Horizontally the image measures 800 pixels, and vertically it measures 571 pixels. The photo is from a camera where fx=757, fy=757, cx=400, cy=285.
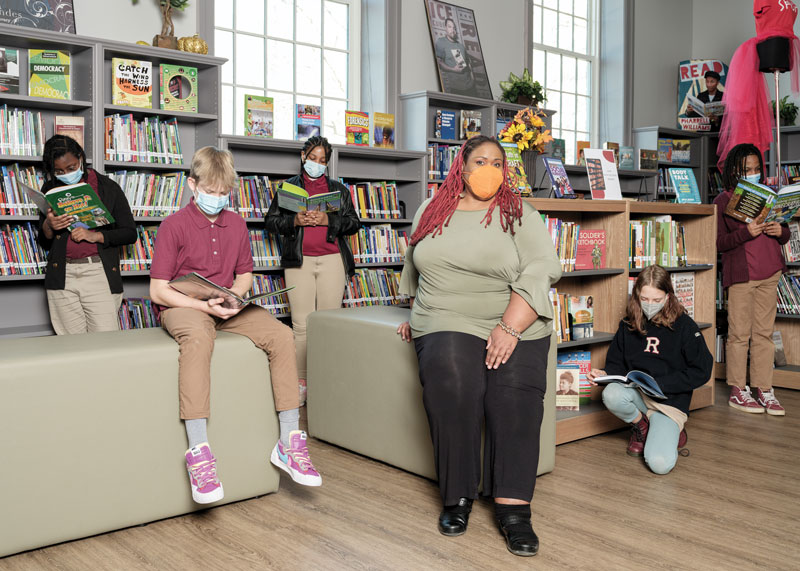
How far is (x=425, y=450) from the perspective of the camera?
289 centimetres

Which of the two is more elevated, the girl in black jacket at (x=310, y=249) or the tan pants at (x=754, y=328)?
the girl in black jacket at (x=310, y=249)

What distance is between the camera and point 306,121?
515 cm

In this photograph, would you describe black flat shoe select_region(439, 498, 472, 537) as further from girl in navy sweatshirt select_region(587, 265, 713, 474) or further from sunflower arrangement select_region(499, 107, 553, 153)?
sunflower arrangement select_region(499, 107, 553, 153)

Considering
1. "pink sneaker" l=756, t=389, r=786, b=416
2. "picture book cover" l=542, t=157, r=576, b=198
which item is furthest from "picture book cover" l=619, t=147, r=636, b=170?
"picture book cover" l=542, t=157, r=576, b=198

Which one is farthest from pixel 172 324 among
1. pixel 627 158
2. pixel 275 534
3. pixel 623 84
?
pixel 623 84

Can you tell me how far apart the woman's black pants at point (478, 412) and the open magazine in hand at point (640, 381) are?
823 millimetres

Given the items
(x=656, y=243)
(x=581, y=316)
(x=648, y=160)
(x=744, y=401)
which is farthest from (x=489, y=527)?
(x=648, y=160)

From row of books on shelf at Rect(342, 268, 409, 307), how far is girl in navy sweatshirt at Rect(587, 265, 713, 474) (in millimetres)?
1895

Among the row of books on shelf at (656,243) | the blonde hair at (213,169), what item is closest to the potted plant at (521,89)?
the row of books on shelf at (656,243)

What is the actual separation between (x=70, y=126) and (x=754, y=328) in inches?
151

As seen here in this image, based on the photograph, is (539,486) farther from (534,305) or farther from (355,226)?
(355,226)

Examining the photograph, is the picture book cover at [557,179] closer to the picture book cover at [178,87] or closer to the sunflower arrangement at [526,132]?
the sunflower arrangement at [526,132]

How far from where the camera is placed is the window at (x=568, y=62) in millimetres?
→ 7309

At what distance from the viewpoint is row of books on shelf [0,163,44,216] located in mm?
3762
